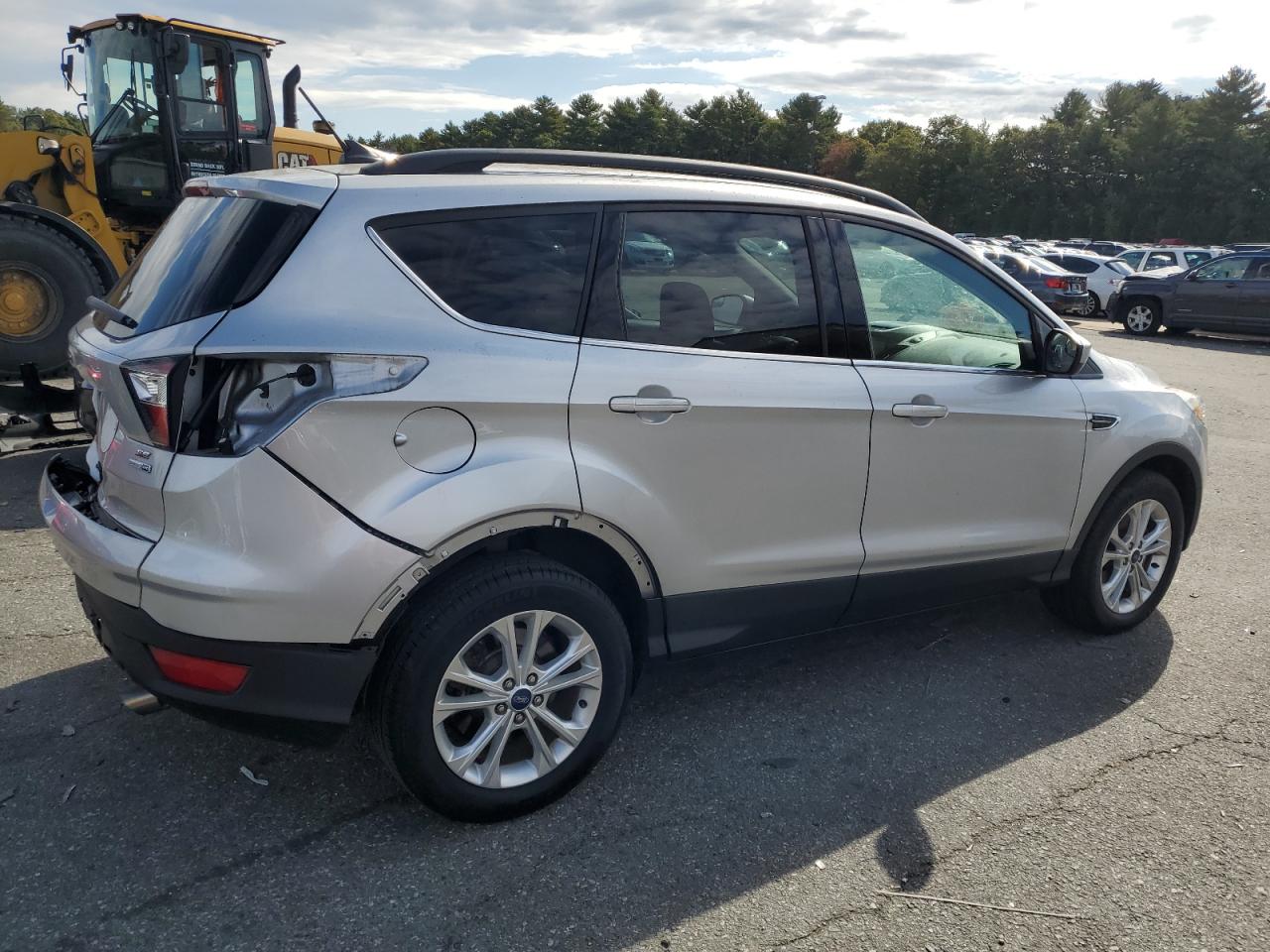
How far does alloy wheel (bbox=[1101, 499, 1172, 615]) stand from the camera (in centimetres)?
443

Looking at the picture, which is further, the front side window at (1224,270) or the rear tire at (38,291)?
the front side window at (1224,270)

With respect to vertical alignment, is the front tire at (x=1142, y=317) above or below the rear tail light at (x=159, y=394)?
below

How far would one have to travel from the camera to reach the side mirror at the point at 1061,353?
158 inches

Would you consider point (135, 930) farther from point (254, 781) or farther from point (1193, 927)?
point (1193, 927)

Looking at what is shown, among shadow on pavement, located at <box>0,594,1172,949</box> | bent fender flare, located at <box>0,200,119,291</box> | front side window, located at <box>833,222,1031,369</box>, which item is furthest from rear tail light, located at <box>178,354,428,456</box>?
bent fender flare, located at <box>0,200,119,291</box>

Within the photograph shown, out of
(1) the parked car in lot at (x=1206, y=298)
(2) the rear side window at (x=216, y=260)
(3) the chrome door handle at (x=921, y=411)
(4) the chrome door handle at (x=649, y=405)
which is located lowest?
(1) the parked car in lot at (x=1206, y=298)

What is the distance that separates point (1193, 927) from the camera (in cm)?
267

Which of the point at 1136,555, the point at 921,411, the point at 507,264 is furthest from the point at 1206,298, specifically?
the point at 507,264

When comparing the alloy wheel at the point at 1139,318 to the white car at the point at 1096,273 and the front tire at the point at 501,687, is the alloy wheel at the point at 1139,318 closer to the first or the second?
the white car at the point at 1096,273

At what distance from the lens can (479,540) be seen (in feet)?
9.10

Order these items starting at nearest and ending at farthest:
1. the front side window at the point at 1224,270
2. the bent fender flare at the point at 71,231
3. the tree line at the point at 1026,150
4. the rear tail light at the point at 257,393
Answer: the rear tail light at the point at 257,393 < the bent fender flare at the point at 71,231 < the front side window at the point at 1224,270 < the tree line at the point at 1026,150

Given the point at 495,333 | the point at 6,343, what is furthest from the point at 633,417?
the point at 6,343

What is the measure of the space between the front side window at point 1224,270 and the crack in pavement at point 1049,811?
17558mm

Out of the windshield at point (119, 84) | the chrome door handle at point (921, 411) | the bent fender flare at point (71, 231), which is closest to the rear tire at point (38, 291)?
the bent fender flare at point (71, 231)
